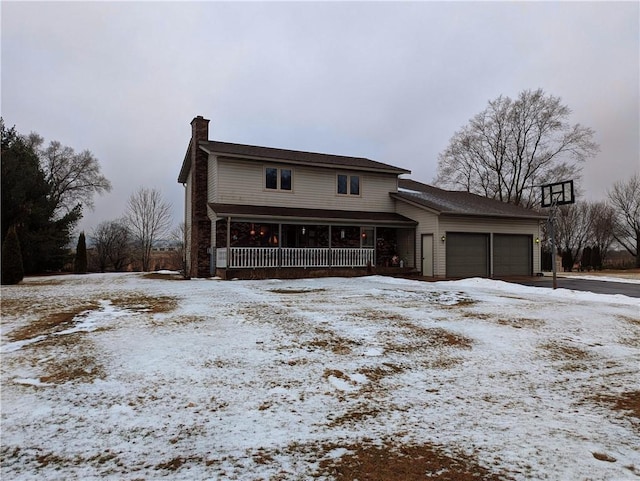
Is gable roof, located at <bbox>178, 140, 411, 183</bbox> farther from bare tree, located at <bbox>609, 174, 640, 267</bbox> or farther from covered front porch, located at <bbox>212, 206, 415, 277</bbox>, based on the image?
bare tree, located at <bbox>609, 174, 640, 267</bbox>

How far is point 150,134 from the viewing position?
97.0ft

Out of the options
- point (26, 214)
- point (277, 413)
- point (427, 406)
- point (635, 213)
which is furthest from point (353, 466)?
point (635, 213)

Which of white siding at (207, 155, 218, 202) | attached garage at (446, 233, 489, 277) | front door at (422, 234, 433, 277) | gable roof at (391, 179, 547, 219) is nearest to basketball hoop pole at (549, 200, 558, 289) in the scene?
gable roof at (391, 179, 547, 219)

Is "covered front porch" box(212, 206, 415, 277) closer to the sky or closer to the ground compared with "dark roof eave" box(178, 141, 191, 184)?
closer to the ground

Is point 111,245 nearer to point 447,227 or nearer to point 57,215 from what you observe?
point 57,215

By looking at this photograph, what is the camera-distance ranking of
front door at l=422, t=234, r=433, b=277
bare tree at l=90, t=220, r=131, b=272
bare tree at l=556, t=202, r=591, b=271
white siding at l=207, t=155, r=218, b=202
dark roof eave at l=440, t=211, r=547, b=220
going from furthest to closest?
bare tree at l=556, t=202, r=591, b=271 → bare tree at l=90, t=220, r=131, b=272 → front door at l=422, t=234, r=433, b=277 → dark roof eave at l=440, t=211, r=547, b=220 → white siding at l=207, t=155, r=218, b=202

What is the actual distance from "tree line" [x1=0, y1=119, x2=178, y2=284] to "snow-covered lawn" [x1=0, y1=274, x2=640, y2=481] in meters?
12.0

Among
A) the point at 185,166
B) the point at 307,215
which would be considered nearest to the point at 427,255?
the point at 307,215

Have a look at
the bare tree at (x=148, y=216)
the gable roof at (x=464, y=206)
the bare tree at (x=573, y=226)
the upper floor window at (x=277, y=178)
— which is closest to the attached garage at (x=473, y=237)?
the gable roof at (x=464, y=206)

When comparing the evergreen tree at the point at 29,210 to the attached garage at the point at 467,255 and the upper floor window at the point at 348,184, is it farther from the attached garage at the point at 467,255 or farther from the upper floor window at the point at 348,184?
the attached garage at the point at 467,255

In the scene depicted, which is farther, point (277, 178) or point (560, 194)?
point (277, 178)

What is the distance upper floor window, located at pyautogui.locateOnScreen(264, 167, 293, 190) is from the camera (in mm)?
18078

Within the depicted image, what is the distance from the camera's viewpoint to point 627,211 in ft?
135

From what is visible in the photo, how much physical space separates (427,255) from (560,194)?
611cm
